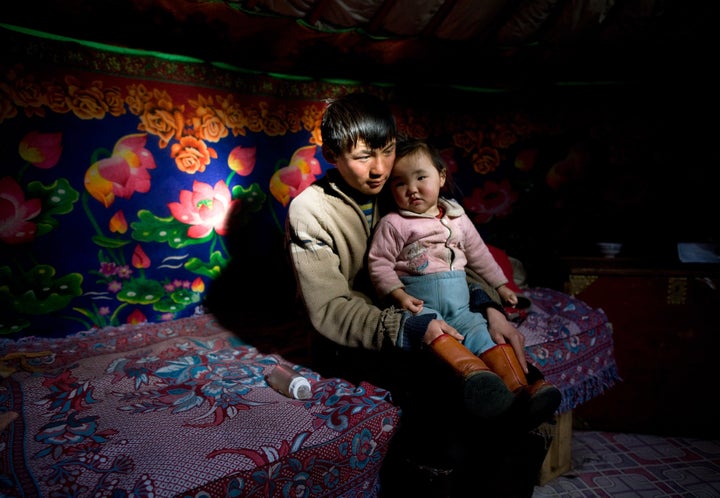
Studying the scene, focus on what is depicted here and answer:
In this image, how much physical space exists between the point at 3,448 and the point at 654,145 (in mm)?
2868

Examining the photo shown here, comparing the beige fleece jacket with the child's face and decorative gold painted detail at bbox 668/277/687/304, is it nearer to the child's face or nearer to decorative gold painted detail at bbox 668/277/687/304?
the child's face

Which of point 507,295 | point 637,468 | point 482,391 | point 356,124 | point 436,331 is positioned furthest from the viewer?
point 637,468

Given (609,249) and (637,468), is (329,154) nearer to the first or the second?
(609,249)

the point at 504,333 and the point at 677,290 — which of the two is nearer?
the point at 504,333

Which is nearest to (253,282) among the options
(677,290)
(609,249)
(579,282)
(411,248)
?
(411,248)

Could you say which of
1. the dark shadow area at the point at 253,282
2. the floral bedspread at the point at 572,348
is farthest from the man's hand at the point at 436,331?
the dark shadow area at the point at 253,282

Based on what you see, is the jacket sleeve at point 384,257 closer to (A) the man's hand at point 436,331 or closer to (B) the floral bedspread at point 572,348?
(A) the man's hand at point 436,331

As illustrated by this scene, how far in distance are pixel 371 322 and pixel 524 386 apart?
395mm

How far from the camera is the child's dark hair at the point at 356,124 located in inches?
48.6

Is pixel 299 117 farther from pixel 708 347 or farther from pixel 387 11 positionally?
pixel 708 347

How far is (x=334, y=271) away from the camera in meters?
1.25

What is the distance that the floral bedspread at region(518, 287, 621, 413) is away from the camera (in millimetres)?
1502

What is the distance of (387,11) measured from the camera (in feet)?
5.23

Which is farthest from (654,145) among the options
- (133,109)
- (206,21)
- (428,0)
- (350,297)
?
(133,109)
